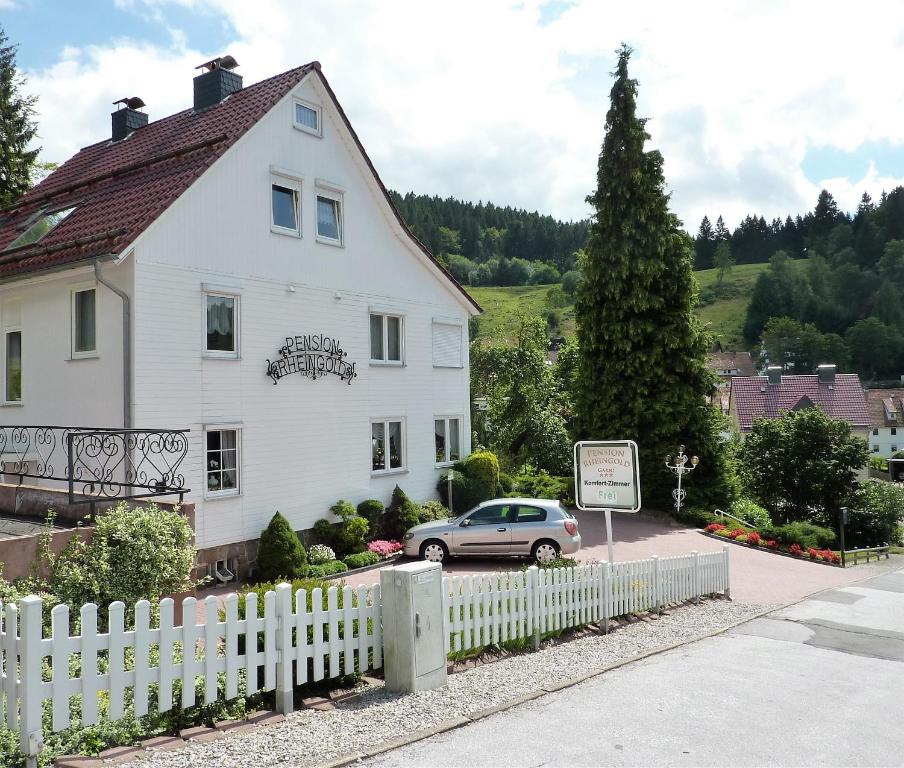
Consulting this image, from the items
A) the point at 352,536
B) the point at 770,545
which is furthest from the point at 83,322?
the point at 770,545

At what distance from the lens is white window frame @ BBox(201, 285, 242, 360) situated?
1598 centimetres

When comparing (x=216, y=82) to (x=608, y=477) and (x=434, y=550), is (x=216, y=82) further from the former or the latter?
(x=608, y=477)

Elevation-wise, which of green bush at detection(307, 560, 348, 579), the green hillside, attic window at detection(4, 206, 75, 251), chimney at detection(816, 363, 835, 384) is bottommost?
green bush at detection(307, 560, 348, 579)

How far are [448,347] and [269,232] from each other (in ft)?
23.3

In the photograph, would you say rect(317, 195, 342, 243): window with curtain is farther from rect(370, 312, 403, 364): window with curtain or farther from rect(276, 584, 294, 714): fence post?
rect(276, 584, 294, 714): fence post

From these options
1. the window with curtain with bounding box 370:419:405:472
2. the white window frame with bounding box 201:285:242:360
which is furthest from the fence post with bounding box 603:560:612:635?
the window with curtain with bounding box 370:419:405:472

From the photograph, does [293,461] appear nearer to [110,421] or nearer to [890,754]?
[110,421]

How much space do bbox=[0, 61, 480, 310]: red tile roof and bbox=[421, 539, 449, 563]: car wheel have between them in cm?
814

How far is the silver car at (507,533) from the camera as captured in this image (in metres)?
17.5

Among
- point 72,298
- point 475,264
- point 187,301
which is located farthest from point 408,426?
point 475,264

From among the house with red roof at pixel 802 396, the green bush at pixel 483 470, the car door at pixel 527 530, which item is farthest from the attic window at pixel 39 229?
the house with red roof at pixel 802 396

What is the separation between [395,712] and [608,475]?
660 cm

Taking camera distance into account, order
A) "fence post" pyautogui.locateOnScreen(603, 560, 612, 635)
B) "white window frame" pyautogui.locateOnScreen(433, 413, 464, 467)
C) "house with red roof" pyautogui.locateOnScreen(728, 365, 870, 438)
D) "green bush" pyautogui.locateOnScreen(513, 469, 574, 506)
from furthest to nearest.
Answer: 1. "house with red roof" pyautogui.locateOnScreen(728, 365, 870, 438)
2. "green bush" pyautogui.locateOnScreen(513, 469, 574, 506)
3. "white window frame" pyautogui.locateOnScreen(433, 413, 464, 467)
4. "fence post" pyautogui.locateOnScreen(603, 560, 612, 635)

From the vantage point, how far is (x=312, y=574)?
53.0ft
